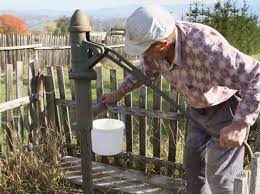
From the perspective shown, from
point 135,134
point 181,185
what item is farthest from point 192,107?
point 135,134

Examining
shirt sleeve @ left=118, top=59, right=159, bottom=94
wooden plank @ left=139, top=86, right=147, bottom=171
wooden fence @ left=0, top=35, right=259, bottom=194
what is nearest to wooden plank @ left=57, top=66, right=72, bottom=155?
wooden fence @ left=0, top=35, right=259, bottom=194

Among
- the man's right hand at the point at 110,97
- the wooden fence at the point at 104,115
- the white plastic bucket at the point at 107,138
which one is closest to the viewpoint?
the man's right hand at the point at 110,97

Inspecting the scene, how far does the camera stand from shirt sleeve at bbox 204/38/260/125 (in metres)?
2.10

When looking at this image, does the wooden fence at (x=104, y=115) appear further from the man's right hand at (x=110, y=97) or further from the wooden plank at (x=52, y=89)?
the man's right hand at (x=110, y=97)

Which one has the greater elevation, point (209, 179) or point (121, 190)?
point (209, 179)

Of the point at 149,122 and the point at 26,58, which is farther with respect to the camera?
the point at 26,58

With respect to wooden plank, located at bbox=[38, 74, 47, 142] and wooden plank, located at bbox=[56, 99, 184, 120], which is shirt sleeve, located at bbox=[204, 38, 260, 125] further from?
wooden plank, located at bbox=[38, 74, 47, 142]

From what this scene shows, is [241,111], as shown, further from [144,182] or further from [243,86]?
[144,182]

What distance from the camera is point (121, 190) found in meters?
3.86

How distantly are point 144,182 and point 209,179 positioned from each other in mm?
1429

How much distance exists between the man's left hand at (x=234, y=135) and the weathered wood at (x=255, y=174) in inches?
15.6

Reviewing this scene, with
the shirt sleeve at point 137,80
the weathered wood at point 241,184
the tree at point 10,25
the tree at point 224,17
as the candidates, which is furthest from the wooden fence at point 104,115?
the tree at point 10,25

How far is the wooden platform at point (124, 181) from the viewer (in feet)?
12.7

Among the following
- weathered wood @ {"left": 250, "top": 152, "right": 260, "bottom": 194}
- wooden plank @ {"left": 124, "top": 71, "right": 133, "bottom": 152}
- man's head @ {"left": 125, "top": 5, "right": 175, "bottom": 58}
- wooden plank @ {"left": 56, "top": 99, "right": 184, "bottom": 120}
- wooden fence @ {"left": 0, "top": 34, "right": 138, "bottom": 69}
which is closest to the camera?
weathered wood @ {"left": 250, "top": 152, "right": 260, "bottom": 194}
